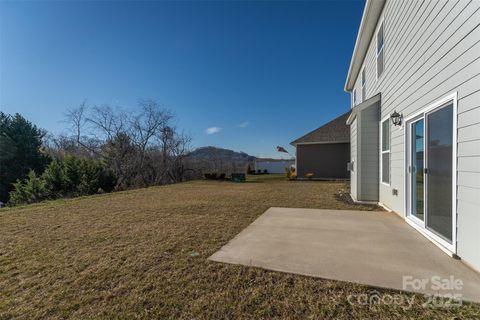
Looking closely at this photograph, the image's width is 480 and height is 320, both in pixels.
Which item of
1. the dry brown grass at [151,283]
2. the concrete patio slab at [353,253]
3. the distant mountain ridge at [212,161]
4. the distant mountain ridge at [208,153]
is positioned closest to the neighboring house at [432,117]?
the concrete patio slab at [353,253]

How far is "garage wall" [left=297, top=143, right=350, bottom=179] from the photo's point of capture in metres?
14.9

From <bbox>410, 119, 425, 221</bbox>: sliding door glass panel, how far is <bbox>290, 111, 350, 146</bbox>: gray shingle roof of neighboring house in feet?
36.8

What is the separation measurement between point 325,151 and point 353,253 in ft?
44.8

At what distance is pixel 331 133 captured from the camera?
50.9 ft

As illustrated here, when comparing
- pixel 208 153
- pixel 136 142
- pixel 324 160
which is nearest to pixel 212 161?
pixel 208 153

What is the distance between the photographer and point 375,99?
6270 millimetres

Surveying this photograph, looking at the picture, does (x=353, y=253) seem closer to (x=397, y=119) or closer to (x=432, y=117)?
(x=432, y=117)

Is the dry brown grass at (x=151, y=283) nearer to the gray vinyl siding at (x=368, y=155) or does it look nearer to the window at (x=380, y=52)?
the gray vinyl siding at (x=368, y=155)

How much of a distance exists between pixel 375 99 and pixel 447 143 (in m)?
3.97

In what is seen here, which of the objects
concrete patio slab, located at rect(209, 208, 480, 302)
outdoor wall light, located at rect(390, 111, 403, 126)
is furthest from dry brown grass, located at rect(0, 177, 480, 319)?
outdoor wall light, located at rect(390, 111, 403, 126)

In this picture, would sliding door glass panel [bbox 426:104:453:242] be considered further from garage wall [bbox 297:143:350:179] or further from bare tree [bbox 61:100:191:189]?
bare tree [bbox 61:100:191:189]

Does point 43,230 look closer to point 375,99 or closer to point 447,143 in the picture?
point 447,143

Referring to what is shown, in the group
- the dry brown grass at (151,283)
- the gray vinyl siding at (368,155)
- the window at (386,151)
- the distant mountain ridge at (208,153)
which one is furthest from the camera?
the distant mountain ridge at (208,153)

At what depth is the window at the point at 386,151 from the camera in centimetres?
551
